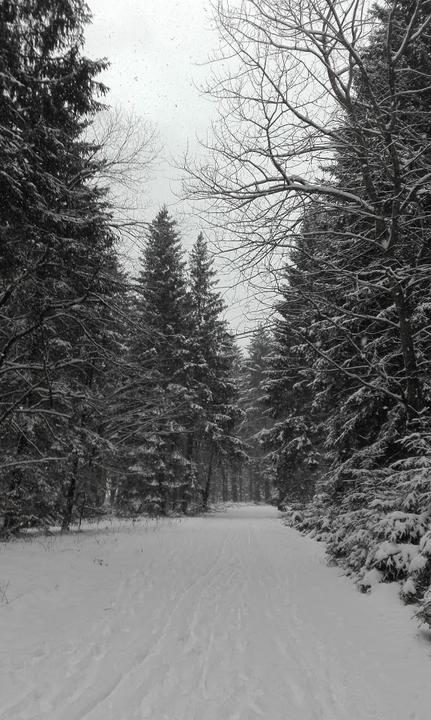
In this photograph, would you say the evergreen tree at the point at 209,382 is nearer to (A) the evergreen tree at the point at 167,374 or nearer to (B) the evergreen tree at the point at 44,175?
(A) the evergreen tree at the point at 167,374

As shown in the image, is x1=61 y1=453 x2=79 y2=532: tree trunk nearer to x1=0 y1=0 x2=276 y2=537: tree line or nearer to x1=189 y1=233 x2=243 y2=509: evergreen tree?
x1=0 y1=0 x2=276 y2=537: tree line

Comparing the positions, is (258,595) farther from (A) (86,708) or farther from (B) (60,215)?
(B) (60,215)

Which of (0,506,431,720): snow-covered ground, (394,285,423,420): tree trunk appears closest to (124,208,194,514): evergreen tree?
(0,506,431,720): snow-covered ground

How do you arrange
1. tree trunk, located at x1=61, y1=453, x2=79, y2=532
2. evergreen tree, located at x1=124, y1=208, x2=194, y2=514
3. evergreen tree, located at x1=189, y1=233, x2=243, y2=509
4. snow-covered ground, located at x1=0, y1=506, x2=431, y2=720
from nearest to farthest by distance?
snow-covered ground, located at x1=0, y1=506, x2=431, y2=720, tree trunk, located at x1=61, y1=453, x2=79, y2=532, evergreen tree, located at x1=124, y1=208, x2=194, y2=514, evergreen tree, located at x1=189, y1=233, x2=243, y2=509

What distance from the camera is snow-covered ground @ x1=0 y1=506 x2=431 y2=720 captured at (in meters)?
3.00

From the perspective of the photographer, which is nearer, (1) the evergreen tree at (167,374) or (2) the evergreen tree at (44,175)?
(2) the evergreen tree at (44,175)

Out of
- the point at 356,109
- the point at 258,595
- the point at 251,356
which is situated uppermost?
the point at 251,356

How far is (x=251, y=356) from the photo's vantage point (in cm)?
4062

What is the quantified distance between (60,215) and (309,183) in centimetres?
352

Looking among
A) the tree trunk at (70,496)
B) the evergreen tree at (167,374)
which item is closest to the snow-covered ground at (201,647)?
the tree trunk at (70,496)

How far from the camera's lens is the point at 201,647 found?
4.06m

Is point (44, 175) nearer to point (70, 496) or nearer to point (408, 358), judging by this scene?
point (408, 358)

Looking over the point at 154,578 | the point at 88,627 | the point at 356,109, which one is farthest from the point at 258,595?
the point at 356,109

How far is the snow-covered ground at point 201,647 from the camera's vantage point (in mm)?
2996
